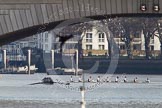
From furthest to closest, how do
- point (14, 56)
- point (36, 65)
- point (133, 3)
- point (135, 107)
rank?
1. point (14, 56)
2. point (36, 65)
3. point (135, 107)
4. point (133, 3)

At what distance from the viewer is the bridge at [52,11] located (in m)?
39.8

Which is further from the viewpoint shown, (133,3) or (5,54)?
(5,54)

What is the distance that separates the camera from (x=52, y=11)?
133 ft

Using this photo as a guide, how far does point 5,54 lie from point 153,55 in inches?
716

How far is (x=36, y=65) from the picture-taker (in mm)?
100500

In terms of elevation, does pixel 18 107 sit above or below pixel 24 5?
below

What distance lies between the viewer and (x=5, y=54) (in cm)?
10681

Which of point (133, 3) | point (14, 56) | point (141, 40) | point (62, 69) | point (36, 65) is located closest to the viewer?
point (133, 3)

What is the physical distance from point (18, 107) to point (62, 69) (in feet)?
171

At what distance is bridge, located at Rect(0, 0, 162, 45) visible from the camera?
39781mm

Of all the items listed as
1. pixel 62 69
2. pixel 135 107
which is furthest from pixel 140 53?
pixel 135 107

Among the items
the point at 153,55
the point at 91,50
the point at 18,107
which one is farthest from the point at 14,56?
the point at 18,107

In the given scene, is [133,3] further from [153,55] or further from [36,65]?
[153,55]

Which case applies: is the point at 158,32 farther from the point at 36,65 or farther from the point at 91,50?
the point at 36,65
